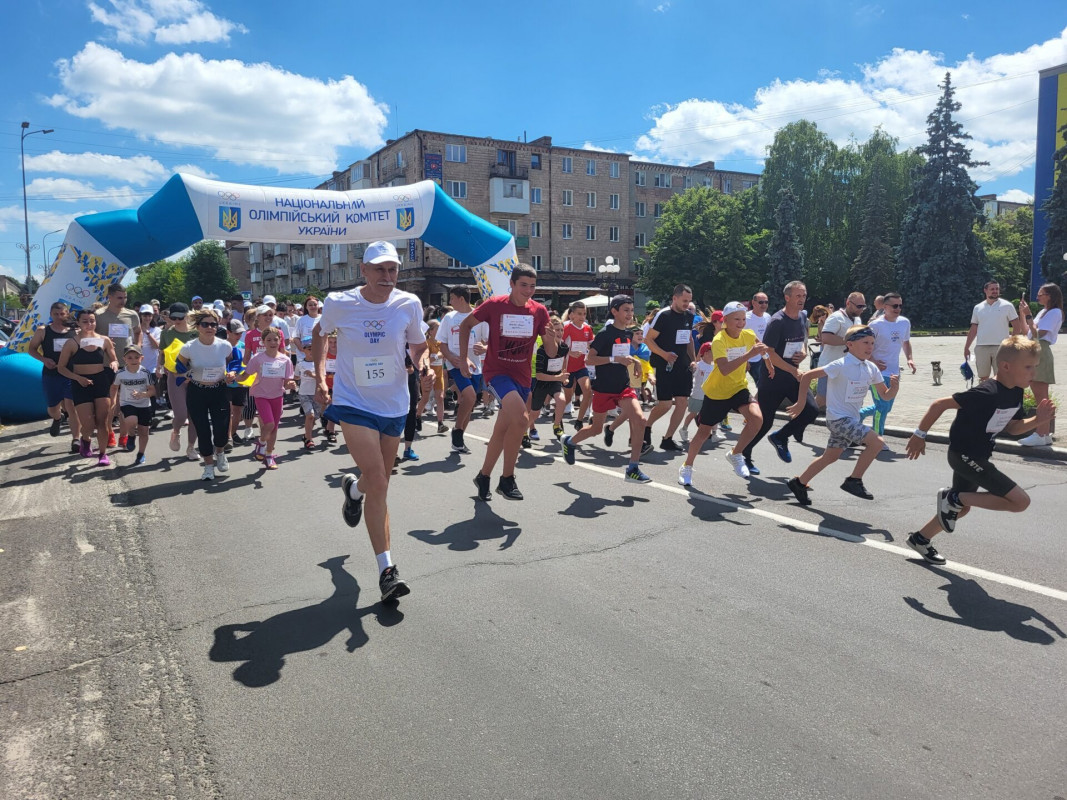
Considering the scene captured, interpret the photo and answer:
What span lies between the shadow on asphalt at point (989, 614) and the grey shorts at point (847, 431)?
6.39ft

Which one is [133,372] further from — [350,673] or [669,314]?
[350,673]

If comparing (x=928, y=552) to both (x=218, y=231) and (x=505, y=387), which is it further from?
(x=218, y=231)

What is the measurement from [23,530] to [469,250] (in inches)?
401


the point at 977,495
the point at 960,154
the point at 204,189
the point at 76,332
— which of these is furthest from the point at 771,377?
the point at 960,154

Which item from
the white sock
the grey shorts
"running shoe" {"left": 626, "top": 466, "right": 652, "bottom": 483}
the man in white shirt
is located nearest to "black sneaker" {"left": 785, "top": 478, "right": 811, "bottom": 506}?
the grey shorts

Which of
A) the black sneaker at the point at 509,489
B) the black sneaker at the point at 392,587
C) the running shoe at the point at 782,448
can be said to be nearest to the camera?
the black sneaker at the point at 392,587

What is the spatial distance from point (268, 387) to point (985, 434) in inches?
281

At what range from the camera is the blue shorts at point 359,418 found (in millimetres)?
4609

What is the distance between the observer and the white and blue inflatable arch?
12141 mm

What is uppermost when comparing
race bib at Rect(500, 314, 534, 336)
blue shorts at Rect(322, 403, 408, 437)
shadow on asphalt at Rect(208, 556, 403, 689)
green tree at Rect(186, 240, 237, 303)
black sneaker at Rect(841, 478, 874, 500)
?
green tree at Rect(186, 240, 237, 303)

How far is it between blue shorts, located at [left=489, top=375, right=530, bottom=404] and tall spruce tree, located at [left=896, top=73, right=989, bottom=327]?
48.2m

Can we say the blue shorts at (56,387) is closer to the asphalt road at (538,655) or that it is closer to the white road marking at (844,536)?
the asphalt road at (538,655)

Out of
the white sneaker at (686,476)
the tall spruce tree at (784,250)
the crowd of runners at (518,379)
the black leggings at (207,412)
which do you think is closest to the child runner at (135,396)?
the crowd of runners at (518,379)

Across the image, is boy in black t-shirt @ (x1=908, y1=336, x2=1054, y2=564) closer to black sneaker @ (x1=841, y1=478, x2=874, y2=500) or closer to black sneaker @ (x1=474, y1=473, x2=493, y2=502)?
Answer: black sneaker @ (x1=841, y1=478, x2=874, y2=500)
